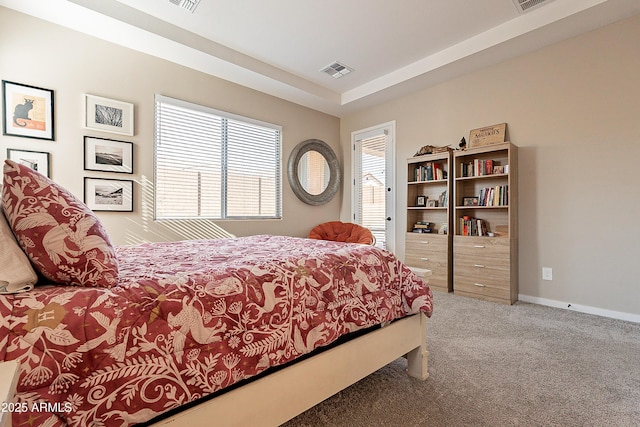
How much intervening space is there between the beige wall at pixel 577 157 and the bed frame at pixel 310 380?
7.41 feet

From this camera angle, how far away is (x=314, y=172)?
488 cm

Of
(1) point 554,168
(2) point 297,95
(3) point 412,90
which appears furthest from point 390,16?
(1) point 554,168

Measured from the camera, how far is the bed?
0.76 meters

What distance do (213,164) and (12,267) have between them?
3.09 m

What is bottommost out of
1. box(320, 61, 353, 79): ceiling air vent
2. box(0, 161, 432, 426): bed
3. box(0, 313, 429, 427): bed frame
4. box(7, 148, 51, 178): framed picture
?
box(0, 313, 429, 427): bed frame

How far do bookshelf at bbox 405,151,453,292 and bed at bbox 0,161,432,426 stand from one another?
249 centimetres

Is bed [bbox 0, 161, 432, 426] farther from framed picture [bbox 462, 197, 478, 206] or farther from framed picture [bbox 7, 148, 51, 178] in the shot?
framed picture [bbox 462, 197, 478, 206]

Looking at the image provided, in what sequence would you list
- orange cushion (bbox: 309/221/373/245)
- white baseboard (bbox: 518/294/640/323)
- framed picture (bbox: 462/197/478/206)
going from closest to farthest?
1. white baseboard (bbox: 518/294/640/323)
2. framed picture (bbox: 462/197/478/206)
3. orange cushion (bbox: 309/221/373/245)

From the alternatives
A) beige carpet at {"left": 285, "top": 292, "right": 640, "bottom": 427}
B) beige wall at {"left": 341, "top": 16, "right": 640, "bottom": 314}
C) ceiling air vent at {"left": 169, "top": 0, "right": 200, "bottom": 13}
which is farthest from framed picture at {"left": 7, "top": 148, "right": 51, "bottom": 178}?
beige wall at {"left": 341, "top": 16, "right": 640, "bottom": 314}

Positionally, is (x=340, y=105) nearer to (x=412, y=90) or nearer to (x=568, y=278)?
(x=412, y=90)

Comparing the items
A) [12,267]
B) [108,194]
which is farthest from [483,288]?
[108,194]

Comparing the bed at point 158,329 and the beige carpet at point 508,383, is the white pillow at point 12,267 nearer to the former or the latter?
the bed at point 158,329

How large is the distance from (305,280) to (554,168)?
317 centimetres

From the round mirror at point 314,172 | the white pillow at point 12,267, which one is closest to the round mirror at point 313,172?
the round mirror at point 314,172
